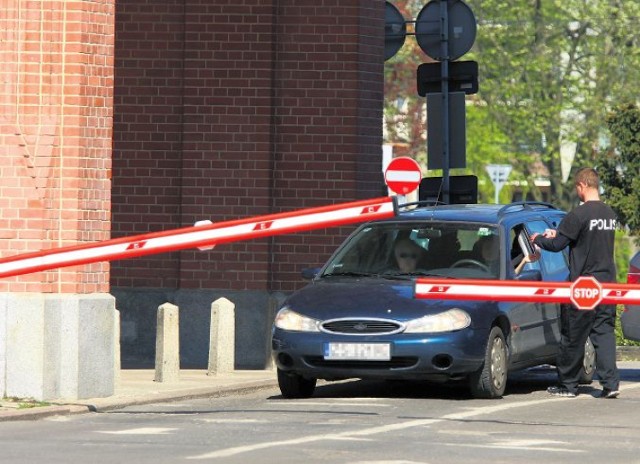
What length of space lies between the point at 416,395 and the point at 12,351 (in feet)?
10.7

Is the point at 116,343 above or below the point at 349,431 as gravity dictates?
above

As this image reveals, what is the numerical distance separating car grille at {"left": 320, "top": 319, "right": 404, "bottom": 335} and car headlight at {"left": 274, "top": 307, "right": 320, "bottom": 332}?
148 millimetres

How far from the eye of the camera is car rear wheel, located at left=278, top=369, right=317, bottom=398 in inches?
616

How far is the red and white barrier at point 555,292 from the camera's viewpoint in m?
13.1

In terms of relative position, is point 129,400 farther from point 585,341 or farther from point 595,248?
point 595,248

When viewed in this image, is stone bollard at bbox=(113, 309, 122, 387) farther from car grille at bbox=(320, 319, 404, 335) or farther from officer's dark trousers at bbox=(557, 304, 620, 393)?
officer's dark trousers at bbox=(557, 304, 620, 393)

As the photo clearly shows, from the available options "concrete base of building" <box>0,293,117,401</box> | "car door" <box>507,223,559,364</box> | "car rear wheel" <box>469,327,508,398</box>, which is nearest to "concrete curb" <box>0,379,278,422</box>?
"concrete base of building" <box>0,293,117,401</box>

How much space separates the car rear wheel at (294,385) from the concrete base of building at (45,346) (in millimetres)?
1550

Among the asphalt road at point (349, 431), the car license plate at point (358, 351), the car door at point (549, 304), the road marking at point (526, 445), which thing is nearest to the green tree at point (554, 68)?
the car door at point (549, 304)

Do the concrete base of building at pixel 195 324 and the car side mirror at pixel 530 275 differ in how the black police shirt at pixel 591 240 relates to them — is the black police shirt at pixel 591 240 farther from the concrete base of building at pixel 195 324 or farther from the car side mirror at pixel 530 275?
the concrete base of building at pixel 195 324

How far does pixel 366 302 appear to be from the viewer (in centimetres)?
1512

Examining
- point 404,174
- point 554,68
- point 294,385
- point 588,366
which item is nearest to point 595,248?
point 588,366

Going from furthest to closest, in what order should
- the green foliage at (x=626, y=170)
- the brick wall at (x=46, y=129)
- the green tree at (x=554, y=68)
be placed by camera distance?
the green tree at (x=554, y=68) → the green foliage at (x=626, y=170) → the brick wall at (x=46, y=129)

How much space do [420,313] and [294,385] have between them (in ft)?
4.47
